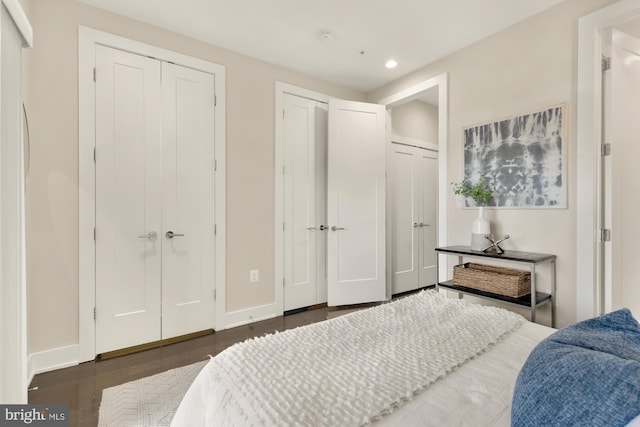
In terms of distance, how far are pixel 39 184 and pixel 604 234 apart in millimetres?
3930

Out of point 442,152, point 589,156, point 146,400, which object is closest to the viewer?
point 146,400

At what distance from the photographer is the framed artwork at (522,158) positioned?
225cm

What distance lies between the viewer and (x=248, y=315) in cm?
307

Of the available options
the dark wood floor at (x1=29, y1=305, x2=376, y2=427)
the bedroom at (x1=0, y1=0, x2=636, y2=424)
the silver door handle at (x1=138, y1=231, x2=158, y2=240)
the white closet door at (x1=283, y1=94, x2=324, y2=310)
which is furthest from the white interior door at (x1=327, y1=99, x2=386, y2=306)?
the silver door handle at (x1=138, y1=231, x2=158, y2=240)

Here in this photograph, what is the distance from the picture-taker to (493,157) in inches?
103

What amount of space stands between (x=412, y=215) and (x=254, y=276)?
7.76 ft

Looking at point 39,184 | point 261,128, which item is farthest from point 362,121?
point 39,184

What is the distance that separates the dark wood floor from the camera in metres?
1.80

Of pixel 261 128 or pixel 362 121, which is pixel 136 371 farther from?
pixel 362 121

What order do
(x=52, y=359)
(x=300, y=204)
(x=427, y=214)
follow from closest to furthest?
(x=52, y=359) < (x=300, y=204) < (x=427, y=214)

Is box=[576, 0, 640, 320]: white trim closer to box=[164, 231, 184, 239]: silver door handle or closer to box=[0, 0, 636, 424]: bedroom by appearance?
box=[0, 0, 636, 424]: bedroom

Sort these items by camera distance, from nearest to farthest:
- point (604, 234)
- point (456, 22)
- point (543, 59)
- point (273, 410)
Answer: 1. point (273, 410)
2. point (604, 234)
3. point (543, 59)
4. point (456, 22)

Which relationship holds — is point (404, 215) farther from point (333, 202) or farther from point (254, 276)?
point (254, 276)

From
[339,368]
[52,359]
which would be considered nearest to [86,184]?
[52,359]
